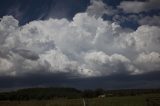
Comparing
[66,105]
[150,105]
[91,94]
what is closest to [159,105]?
[150,105]

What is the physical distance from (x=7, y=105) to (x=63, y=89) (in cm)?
15478

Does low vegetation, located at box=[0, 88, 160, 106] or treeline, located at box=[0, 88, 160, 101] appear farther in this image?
treeline, located at box=[0, 88, 160, 101]

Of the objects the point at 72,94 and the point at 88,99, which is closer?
the point at 88,99

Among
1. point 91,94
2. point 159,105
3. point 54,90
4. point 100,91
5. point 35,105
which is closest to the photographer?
point 159,105

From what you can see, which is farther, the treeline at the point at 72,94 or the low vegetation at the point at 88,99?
the treeline at the point at 72,94

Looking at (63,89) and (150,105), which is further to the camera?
(63,89)

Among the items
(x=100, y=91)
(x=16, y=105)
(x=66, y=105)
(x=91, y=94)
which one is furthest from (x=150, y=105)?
(x=100, y=91)

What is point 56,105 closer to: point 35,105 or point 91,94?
point 35,105

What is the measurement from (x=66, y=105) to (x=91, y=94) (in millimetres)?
63853

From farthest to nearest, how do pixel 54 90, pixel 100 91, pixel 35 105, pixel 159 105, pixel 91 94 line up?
pixel 54 90, pixel 100 91, pixel 91 94, pixel 35 105, pixel 159 105

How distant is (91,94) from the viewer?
107 meters

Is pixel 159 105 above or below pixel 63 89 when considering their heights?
below

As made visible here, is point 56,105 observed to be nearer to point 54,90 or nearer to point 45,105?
point 45,105

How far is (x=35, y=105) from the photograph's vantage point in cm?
4244
